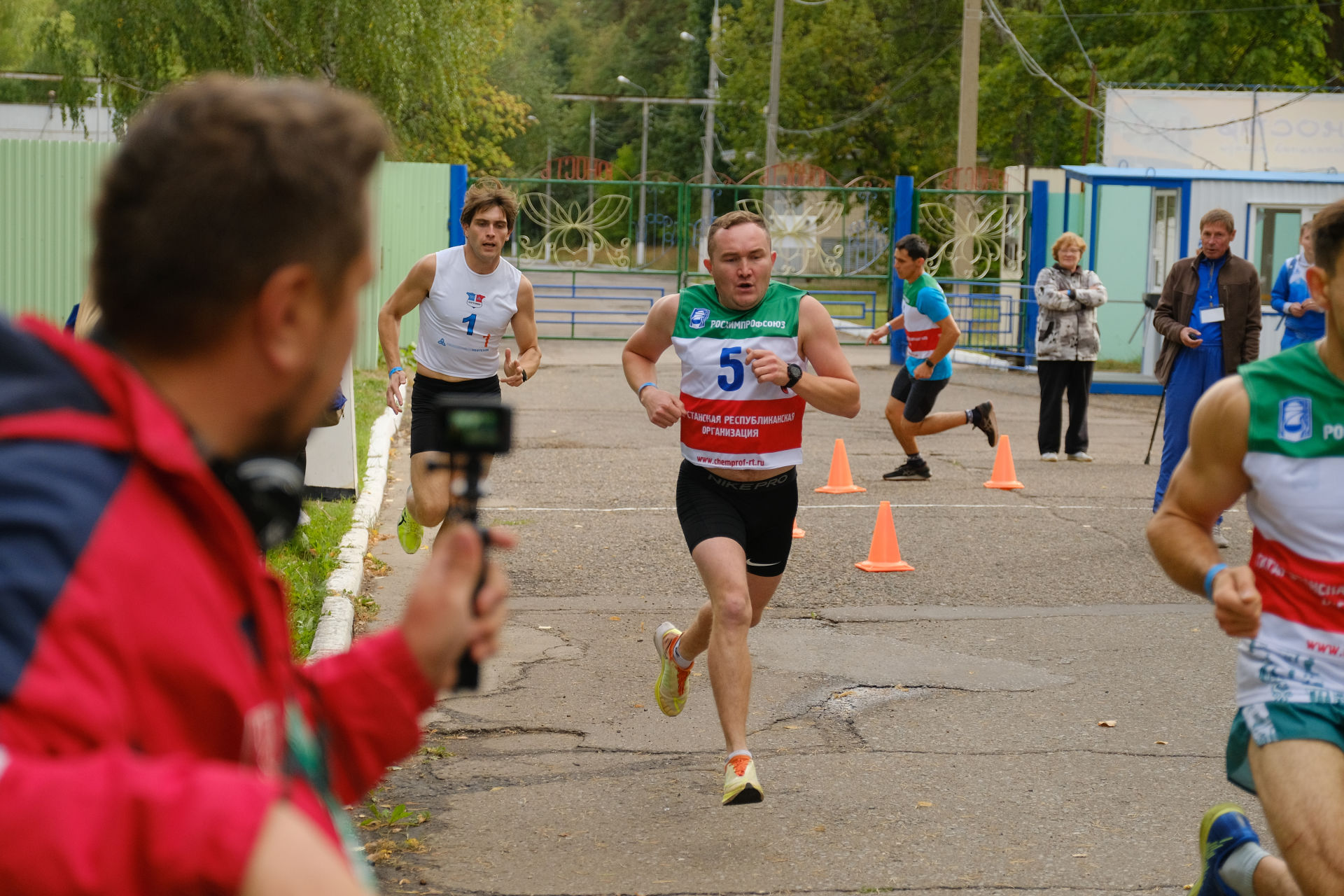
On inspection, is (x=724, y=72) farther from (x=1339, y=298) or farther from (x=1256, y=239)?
(x=1339, y=298)

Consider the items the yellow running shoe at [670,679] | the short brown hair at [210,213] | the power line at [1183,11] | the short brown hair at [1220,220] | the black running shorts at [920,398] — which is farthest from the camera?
the power line at [1183,11]

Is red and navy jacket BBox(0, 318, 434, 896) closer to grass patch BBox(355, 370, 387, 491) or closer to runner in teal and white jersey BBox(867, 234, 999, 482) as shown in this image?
grass patch BBox(355, 370, 387, 491)

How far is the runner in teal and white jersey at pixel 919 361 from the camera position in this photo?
41.2 ft

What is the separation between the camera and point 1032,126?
42656 millimetres

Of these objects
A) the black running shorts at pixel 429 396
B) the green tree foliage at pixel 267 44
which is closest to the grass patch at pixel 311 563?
the black running shorts at pixel 429 396

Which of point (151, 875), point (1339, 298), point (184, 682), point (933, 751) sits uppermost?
point (1339, 298)

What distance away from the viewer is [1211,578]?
125 inches

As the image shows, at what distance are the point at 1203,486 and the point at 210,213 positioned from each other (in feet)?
8.46

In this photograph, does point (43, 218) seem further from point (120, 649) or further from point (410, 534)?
point (120, 649)

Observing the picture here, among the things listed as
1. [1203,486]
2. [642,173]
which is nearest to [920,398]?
[1203,486]

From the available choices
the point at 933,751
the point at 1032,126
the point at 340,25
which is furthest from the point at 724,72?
the point at 933,751

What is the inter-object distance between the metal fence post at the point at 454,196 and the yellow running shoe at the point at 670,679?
16.9 metres

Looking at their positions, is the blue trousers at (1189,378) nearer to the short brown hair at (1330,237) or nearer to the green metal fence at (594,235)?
the short brown hair at (1330,237)

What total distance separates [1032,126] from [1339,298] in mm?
41420
